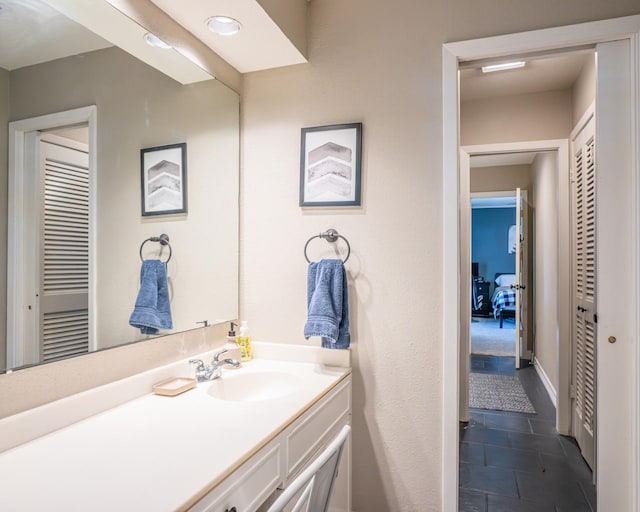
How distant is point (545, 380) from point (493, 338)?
2.65 m

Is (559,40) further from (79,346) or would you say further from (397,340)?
(79,346)

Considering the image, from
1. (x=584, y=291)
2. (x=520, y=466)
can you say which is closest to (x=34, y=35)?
(x=584, y=291)

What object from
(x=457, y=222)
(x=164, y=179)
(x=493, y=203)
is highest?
(x=493, y=203)

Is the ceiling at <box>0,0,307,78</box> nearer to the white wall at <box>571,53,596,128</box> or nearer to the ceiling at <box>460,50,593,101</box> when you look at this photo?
the ceiling at <box>460,50,593,101</box>

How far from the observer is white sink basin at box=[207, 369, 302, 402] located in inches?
66.9

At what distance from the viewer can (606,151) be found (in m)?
1.61

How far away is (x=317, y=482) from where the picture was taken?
3.10ft

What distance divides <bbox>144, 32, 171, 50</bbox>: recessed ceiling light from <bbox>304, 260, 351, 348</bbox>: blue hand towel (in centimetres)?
108

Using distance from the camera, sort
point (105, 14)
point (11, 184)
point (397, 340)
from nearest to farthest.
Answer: point (11, 184) < point (105, 14) < point (397, 340)

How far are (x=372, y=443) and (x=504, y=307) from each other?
6.24 m

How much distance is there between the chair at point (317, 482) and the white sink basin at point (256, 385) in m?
0.67

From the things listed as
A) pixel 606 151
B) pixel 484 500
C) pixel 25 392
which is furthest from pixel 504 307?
pixel 25 392

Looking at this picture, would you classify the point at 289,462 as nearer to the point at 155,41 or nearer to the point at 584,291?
the point at 155,41

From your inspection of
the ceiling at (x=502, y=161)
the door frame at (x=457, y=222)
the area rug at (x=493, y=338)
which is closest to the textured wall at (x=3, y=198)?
the door frame at (x=457, y=222)
